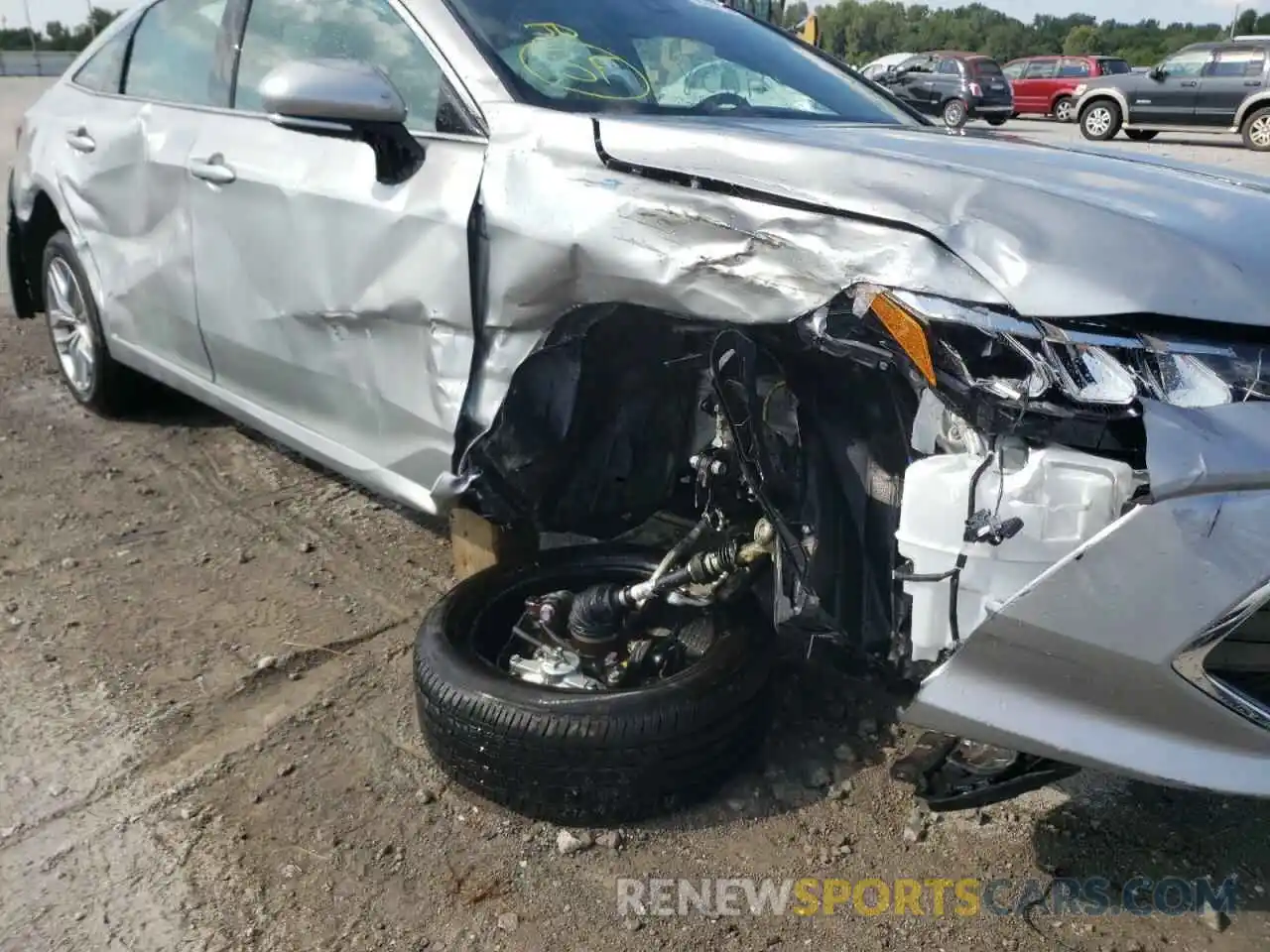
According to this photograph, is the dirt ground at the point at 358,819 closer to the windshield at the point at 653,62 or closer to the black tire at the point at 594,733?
the black tire at the point at 594,733

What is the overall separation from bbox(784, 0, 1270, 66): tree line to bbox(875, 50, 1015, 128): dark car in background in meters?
22.9

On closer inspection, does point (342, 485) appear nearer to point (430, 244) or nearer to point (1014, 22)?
point (430, 244)

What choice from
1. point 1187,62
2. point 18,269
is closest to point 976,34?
point 1187,62

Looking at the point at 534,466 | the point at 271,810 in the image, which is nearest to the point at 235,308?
the point at 534,466

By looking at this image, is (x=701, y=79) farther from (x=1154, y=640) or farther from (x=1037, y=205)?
(x=1154, y=640)

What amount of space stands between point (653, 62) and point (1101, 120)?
64.0 feet

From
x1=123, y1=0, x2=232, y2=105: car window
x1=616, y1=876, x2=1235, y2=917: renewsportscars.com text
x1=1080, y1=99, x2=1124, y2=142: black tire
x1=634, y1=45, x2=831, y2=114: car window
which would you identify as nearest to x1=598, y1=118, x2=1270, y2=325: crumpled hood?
x1=634, y1=45, x2=831, y2=114: car window

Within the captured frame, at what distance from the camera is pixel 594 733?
2.15m

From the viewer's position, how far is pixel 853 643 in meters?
2.03

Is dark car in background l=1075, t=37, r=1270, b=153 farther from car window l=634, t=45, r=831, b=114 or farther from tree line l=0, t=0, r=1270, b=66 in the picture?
tree line l=0, t=0, r=1270, b=66

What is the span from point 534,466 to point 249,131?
4.58ft

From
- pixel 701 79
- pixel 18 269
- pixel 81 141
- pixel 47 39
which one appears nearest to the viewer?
pixel 701 79

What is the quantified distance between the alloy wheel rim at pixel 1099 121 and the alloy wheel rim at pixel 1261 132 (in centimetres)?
303

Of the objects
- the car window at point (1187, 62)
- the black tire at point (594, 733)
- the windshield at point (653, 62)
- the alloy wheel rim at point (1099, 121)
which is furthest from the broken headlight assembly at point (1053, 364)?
the alloy wheel rim at point (1099, 121)
